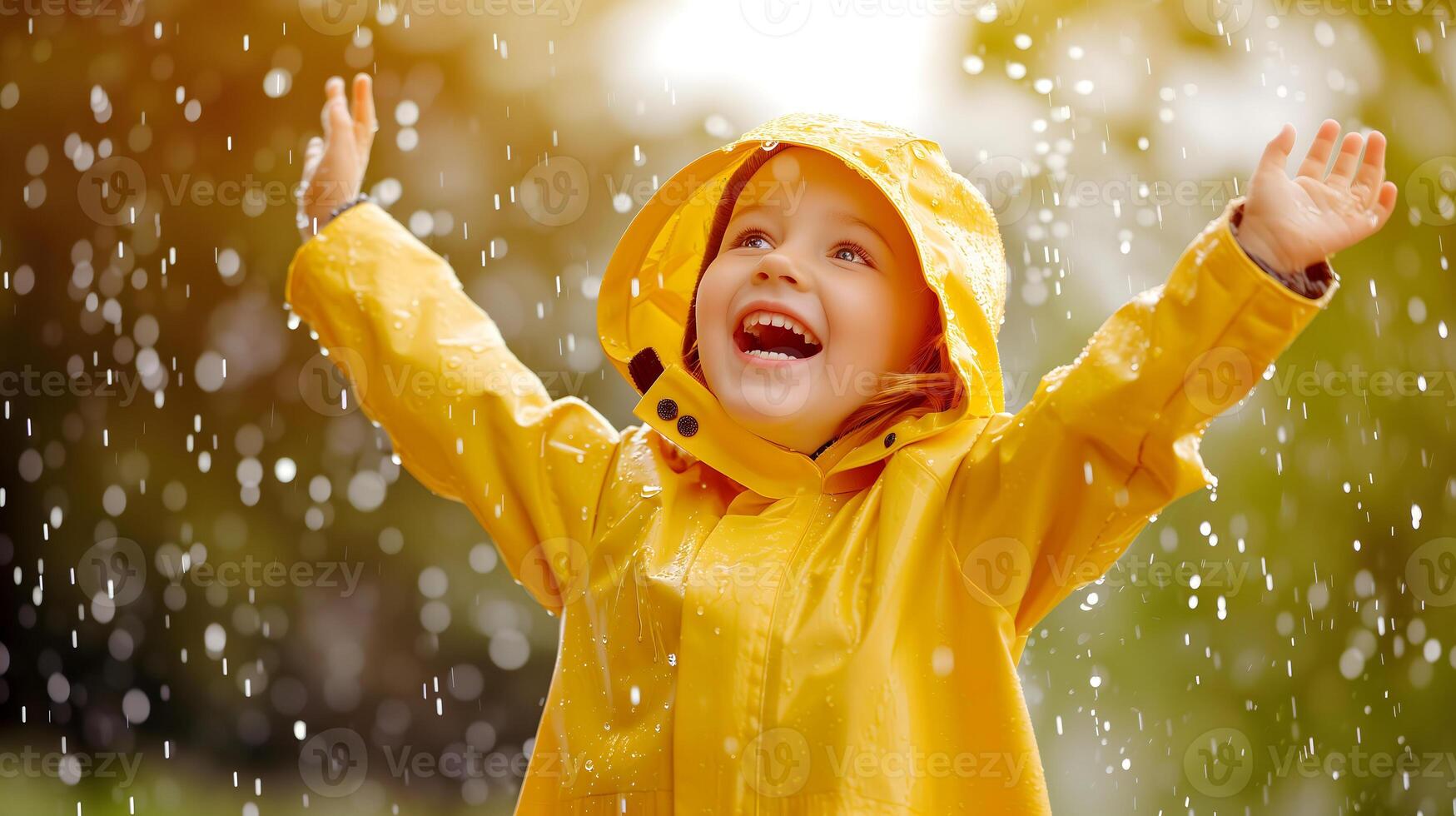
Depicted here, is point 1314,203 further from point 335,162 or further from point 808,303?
point 335,162

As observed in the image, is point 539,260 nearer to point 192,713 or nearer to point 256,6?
point 256,6

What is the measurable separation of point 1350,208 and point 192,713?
2.53 m

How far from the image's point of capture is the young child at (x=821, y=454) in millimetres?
885

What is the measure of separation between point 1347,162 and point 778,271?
0.42 m
